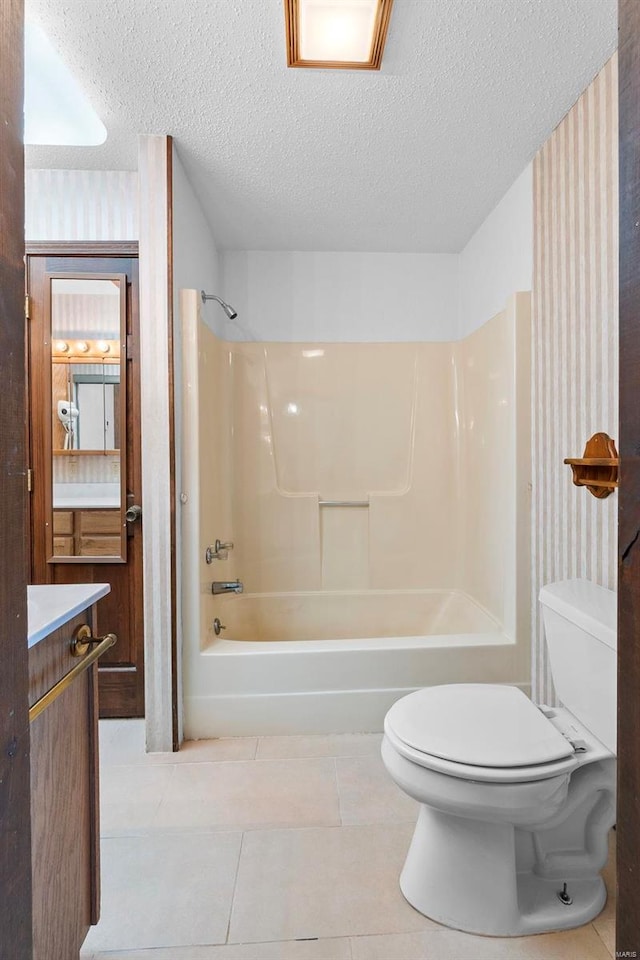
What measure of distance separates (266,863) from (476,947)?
60cm

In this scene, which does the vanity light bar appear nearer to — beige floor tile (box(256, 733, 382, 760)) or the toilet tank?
beige floor tile (box(256, 733, 382, 760))

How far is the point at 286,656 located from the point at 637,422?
191cm

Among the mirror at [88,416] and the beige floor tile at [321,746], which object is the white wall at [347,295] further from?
the beige floor tile at [321,746]

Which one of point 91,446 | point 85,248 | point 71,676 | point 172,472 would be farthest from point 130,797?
point 85,248

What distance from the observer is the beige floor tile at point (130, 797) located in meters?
1.65

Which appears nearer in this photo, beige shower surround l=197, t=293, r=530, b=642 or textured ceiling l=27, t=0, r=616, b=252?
textured ceiling l=27, t=0, r=616, b=252

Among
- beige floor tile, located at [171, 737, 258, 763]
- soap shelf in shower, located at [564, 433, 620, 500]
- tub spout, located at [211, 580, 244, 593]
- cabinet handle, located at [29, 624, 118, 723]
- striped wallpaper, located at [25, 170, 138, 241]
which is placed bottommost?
beige floor tile, located at [171, 737, 258, 763]

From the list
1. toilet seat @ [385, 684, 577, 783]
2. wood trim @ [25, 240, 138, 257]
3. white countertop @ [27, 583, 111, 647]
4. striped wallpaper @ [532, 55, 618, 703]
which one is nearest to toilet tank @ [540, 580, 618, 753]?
toilet seat @ [385, 684, 577, 783]

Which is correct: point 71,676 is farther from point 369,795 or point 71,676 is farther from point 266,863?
point 369,795

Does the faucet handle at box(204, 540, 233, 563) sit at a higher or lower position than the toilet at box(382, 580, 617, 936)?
higher

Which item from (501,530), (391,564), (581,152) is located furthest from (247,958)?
(581,152)

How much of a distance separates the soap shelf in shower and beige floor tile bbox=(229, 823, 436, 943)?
4.11 feet

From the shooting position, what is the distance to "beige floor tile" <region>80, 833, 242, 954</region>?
4.13ft

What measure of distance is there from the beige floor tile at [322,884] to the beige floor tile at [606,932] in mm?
420
